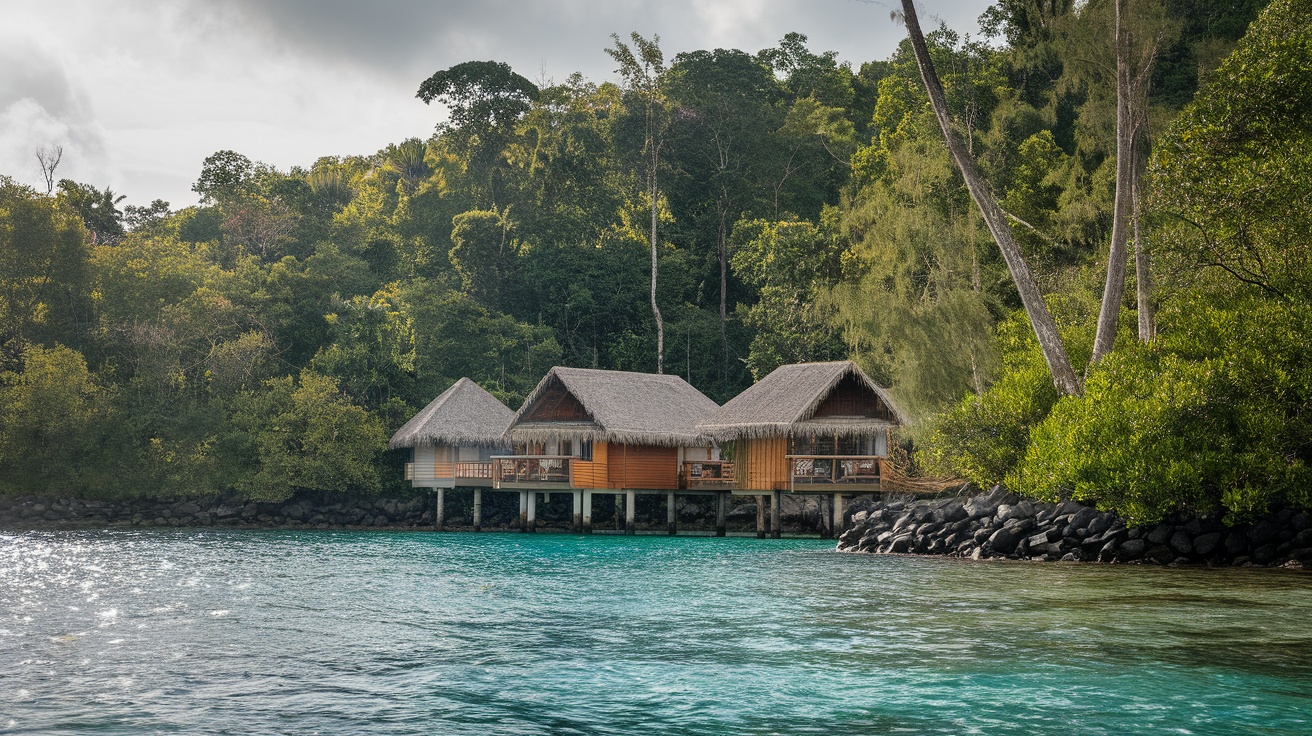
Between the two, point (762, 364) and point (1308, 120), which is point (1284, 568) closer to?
point (1308, 120)

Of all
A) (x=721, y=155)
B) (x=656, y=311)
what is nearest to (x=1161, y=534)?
(x=656, y=311)

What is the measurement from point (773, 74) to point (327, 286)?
2272 cm

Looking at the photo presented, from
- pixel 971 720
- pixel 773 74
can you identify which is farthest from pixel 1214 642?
pixel 773 74

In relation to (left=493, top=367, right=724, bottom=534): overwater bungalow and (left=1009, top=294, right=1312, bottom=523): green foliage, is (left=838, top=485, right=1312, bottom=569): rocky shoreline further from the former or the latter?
(left=493, top=367, right=724, bottom=534): overwater bungalow

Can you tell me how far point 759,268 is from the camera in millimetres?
39469

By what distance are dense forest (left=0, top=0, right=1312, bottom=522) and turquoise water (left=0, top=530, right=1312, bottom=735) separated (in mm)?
4144

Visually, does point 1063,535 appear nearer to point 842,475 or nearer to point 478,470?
point 842,475

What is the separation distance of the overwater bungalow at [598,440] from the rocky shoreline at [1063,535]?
388 inches

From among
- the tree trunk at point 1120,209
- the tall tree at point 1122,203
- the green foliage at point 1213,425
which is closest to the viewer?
the green foliage at point 1213,425

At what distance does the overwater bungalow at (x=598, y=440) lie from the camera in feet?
108

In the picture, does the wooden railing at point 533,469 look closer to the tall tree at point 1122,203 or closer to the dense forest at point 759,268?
the dense forest at point 759,268

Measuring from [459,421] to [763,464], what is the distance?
407 inches

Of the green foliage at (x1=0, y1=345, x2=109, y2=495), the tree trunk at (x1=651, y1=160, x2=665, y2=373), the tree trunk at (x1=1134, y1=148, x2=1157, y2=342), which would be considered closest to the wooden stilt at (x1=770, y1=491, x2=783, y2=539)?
the tree trunk at (x1=651, y1=160, x2=665, y2=373)

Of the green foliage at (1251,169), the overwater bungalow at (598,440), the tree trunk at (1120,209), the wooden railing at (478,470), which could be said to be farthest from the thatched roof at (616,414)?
the green foliage at (1251,169)
